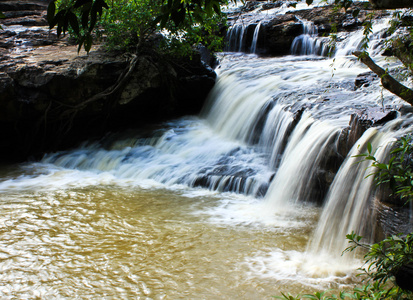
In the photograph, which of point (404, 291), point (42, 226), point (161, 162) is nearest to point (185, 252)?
point (42, 226)

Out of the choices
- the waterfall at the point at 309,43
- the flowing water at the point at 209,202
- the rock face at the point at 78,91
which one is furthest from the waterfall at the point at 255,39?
the flowing water at the point at 209,202

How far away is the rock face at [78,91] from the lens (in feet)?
28.3

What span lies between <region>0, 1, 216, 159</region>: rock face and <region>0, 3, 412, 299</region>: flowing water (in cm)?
64

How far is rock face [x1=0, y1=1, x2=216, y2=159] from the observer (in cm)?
862

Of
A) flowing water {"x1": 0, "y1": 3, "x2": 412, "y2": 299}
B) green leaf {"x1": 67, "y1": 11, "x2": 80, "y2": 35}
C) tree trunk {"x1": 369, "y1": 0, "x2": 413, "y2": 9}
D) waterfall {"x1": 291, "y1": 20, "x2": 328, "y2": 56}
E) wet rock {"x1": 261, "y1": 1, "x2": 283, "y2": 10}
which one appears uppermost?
wet rock {"x1": 261, "y1": 1, "x2": 283, "y2": 10}

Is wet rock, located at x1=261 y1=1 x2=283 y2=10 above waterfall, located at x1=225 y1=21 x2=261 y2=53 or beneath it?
above

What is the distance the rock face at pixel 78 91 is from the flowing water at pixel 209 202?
2.09 ft

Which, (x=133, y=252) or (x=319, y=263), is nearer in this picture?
(x=319, y=263)

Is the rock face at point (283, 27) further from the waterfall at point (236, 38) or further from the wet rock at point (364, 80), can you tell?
the wet rock at point (364, 80)

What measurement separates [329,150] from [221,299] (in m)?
2.96

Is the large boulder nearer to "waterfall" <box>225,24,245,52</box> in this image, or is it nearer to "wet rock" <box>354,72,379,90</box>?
"waterfall" <box>225,24,245,52</box>

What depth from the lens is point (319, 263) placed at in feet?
13.3

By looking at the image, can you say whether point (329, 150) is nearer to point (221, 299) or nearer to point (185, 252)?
point (185, 252)

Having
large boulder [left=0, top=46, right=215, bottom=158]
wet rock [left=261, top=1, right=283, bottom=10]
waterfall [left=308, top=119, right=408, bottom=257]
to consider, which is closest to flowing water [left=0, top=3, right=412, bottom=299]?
waterfall [left=308, top=119, right=408, bottom=257]
